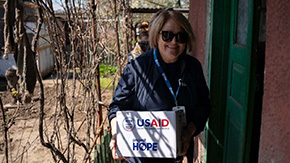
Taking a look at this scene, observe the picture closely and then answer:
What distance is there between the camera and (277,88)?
1523 mm

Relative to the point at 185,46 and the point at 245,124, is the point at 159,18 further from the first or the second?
the point at 245,124

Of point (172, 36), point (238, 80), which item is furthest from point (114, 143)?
point (238, 80)

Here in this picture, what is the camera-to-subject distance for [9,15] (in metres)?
1.28

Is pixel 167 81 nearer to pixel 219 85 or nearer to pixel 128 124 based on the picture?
pixel 128 124

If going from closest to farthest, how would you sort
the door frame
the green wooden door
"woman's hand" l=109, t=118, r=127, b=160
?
1. "woman's hand" l=109, t=118, r=127, b=160
2. the green wooden door
3. the door frame

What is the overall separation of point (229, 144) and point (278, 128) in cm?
128

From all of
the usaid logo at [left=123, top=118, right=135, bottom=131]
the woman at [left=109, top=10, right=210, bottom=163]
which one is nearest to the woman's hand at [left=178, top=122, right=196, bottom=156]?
the woman at [left=109, top=10, right=210, bottom=163]

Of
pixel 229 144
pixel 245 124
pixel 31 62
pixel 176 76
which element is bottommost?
pixel 229 144

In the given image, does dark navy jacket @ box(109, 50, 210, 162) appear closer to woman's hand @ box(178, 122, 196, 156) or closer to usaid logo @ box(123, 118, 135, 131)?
woman's hand @ box(178, 122, 196, 156)

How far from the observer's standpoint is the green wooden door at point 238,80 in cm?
213

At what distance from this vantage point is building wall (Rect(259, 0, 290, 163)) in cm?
143

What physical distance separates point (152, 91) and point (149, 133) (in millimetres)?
283

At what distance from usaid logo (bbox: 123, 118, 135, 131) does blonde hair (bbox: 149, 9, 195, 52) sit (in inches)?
23.3

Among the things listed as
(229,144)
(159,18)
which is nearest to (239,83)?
(229,144)
